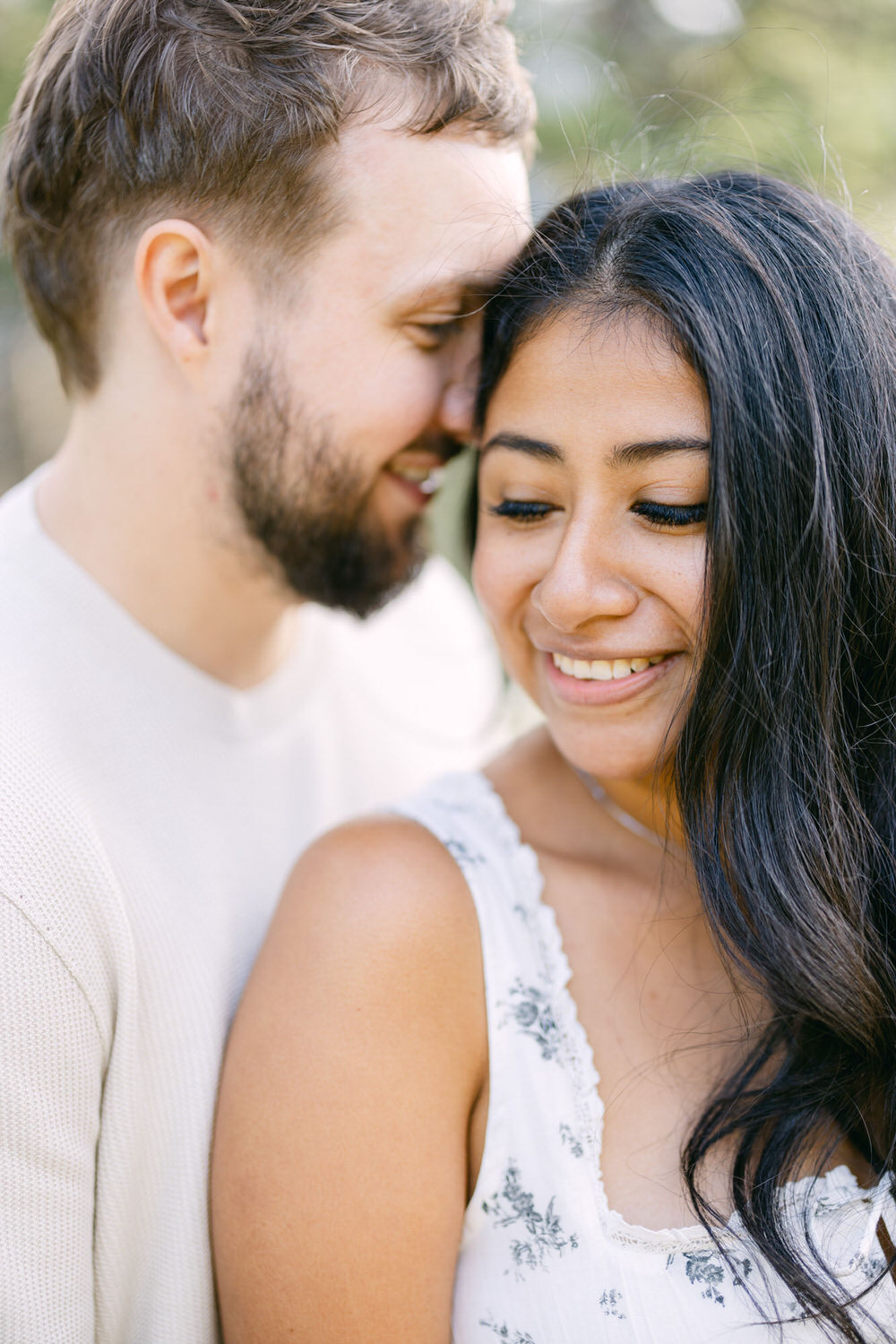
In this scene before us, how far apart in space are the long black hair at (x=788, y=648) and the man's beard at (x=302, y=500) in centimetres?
62

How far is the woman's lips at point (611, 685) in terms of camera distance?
5.59 feet

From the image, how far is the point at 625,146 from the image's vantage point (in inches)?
83.1

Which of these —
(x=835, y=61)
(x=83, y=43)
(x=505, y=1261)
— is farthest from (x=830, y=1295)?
(x=835, y=61)

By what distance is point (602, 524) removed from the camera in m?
1.60

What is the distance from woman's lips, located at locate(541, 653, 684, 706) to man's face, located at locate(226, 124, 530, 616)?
617 mm

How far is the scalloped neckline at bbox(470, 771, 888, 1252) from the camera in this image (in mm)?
1447

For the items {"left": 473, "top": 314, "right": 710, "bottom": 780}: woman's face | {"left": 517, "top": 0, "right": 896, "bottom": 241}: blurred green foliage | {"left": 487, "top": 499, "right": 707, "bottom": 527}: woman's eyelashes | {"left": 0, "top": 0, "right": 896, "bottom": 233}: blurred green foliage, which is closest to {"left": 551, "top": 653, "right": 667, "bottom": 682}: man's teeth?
{"left": 473, "top": 314, "right": 710, "bottom": 780}: woman's face

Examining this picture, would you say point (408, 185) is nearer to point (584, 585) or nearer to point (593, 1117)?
point (584, 585)

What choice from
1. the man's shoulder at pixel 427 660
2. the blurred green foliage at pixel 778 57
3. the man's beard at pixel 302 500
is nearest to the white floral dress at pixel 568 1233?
the man's beard at pixel 302 500

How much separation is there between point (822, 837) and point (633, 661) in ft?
1.26

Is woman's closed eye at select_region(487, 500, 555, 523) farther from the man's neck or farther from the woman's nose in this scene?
the man's neck

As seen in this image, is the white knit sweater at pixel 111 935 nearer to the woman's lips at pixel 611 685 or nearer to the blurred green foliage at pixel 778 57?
the woman's lips at pixel 611 685

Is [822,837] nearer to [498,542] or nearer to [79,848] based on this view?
[498,542]

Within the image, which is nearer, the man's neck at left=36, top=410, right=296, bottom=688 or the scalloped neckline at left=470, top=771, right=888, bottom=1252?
the scalloped neckline at left=470, top=771, right=888, bottom=1252
